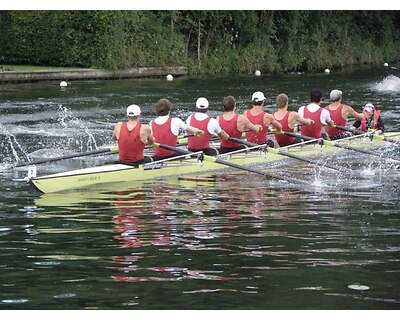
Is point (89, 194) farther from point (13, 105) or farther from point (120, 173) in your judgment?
point (13, 105)

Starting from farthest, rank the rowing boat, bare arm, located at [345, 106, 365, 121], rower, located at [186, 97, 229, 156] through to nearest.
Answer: bare arm, located at [345, 106, 365, 121] → rower, located at [186, 97, 229, 156] → the rowing boat

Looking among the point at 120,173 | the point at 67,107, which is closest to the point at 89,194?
the point at 120,173

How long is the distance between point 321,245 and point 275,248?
0.52 meters

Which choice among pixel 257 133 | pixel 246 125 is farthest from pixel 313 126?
pixel 246 125

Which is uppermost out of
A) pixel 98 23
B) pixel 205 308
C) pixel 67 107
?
pixel 98 23

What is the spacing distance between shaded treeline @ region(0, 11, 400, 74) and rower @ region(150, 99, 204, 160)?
18.7 meters

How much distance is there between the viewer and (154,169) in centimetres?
1372

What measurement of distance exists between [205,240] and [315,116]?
21.6ft

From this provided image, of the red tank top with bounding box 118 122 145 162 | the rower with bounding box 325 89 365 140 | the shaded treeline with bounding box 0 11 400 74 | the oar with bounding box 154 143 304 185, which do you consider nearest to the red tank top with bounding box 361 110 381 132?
the rower with bounding box 325 89 365 140

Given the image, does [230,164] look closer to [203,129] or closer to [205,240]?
[203,129]

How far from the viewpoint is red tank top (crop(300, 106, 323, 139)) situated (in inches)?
637

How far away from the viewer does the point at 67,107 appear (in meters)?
23.9

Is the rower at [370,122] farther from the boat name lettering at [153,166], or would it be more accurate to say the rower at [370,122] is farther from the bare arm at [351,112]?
the boat name lettering at [153,166]

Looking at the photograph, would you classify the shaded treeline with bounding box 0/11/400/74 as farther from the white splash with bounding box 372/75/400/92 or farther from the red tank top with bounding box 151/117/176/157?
the red tank top with bounding box 151/117/176/157
